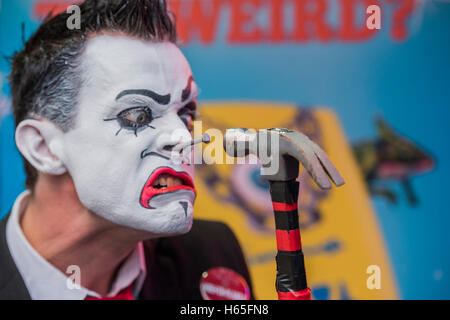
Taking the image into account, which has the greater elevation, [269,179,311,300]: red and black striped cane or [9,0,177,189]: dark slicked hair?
[9,0,177,189]: dark slicked hair

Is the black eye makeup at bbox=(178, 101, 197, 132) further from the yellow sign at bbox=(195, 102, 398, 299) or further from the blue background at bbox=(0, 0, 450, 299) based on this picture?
the blue background at bbox=(0, 0, 450, 299)

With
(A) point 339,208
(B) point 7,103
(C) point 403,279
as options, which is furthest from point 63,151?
(C) point 403,279

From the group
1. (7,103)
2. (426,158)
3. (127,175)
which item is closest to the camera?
(127,175)

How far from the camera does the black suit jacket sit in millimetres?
1551

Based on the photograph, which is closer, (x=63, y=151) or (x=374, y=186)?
(x=63, y=151)

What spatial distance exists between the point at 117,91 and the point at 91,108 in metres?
0.08

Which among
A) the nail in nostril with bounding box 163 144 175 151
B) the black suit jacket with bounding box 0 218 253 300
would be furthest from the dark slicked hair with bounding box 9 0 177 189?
the black suit jacket with bounding box 0 218 253 300

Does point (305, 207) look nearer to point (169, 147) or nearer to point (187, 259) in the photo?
point (187, 259)

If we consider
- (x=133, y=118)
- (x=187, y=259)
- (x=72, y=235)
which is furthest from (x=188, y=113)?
(x=187, y=259)

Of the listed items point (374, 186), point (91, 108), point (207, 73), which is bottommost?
point (374, 186)

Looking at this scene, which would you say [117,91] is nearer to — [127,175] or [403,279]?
[127,175]

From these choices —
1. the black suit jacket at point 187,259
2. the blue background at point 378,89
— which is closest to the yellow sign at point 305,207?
the blue background at point 378,89

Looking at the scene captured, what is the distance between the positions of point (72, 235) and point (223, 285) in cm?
54
